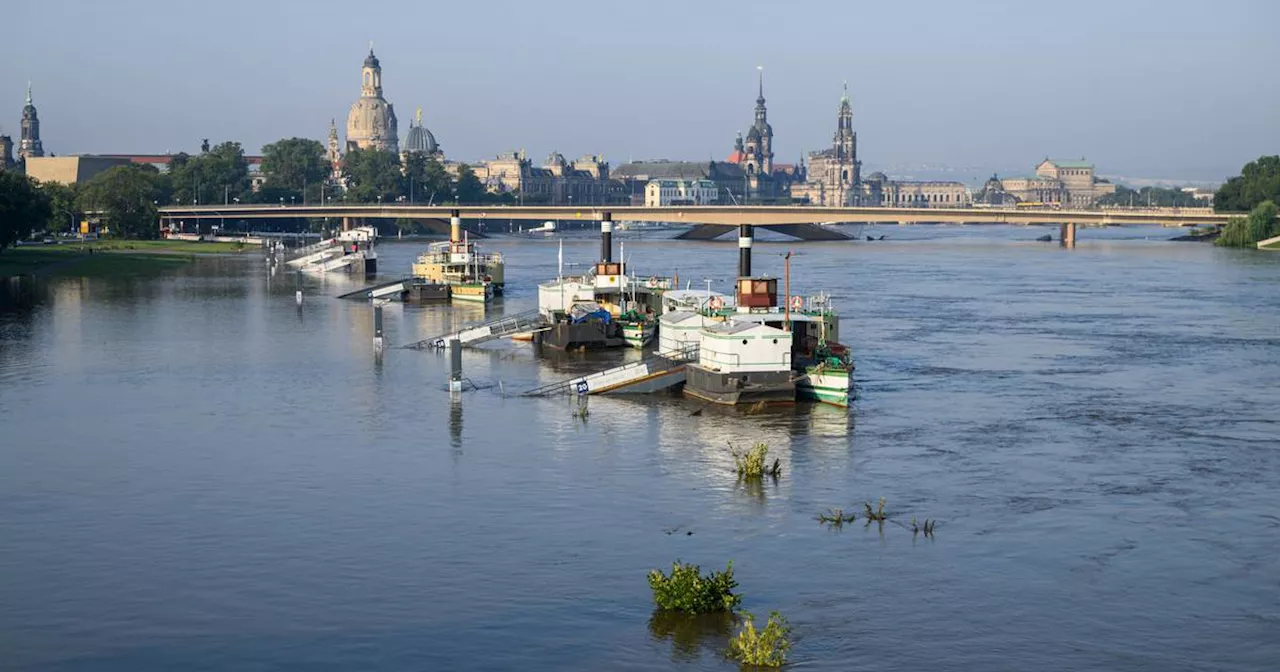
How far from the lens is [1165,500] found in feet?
120

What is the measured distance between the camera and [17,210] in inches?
4124

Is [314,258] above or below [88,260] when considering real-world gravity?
below

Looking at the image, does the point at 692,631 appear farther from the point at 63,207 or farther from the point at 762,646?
the point at 63,207

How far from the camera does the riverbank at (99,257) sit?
351ft

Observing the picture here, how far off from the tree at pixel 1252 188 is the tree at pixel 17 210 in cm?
12413

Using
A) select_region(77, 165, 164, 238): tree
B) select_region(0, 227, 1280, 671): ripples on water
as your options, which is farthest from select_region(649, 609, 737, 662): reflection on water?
select_region(77, 165, 164, 238): tree

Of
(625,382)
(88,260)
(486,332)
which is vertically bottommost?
(625,382)

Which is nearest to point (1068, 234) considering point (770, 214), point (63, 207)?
point (770, 214)

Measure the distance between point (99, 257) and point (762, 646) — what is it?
10619 centimetres

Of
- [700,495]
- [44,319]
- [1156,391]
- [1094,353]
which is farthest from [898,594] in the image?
[44,319]

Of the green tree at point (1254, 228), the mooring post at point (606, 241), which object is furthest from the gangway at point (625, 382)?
the green tree at point (1254, 228)

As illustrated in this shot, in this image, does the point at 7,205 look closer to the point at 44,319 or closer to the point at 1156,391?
the point at 44,319

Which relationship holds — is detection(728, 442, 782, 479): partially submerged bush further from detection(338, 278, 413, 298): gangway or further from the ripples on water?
detection(338, 278, 413, 298): gangway

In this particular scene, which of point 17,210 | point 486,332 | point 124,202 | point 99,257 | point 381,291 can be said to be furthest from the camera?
point 124,202
